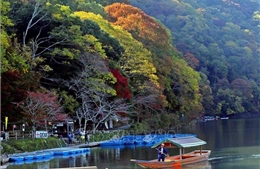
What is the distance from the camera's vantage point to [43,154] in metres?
32.4

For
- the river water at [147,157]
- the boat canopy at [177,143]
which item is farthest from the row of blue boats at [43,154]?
the boat canopy at [177,143]

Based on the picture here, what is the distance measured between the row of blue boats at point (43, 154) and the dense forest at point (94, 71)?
268 cm

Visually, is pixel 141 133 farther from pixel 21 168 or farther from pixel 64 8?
pixel 21 168

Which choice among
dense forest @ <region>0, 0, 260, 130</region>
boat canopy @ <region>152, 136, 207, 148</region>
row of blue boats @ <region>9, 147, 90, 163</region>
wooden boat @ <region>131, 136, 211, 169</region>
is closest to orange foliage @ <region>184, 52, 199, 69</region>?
dense forest @ <region>0, 0, 260, 130</region>

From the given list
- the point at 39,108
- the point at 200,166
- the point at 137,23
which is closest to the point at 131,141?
the point at 39,108

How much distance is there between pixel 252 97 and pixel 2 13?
203ft

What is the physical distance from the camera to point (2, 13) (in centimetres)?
3569

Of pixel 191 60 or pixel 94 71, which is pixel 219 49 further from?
pixel 94 71

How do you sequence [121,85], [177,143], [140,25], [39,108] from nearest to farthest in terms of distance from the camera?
[177,143] < [39,108] < [121,85] < [140,25]

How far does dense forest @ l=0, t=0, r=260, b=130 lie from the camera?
3584 cm

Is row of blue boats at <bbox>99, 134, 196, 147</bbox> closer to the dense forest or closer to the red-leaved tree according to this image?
the dense forest

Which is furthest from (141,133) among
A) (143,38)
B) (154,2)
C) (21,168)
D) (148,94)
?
(154,2)

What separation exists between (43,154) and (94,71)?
512 inches

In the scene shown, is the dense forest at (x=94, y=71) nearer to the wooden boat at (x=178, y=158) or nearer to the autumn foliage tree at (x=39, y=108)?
the autumn foliage tree at (x=39, y=108)
